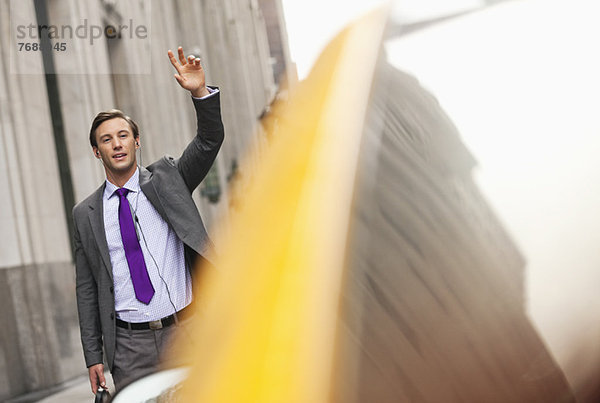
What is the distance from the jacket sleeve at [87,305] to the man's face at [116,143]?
15.3 inches

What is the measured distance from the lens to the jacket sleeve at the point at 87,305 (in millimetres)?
2812

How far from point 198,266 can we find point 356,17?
1.27 meters

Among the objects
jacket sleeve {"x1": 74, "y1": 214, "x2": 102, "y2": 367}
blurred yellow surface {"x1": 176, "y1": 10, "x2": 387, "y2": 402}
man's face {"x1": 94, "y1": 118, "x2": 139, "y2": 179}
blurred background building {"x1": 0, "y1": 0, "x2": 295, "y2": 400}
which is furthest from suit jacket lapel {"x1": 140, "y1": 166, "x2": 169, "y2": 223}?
blurred yellow surface {"x1": 176, "y1": 10, "x2": 387, "y2": 402}

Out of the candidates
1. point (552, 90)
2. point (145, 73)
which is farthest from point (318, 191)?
point (145, 73)

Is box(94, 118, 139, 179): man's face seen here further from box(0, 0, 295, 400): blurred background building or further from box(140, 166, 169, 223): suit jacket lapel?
box(0, 0, 295, 400): blurred background building

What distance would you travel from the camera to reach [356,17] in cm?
177

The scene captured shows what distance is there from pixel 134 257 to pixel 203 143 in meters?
0.56

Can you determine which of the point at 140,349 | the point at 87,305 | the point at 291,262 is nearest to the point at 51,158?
the point at 87,305

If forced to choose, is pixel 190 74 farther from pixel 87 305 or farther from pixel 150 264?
pixel 87 305

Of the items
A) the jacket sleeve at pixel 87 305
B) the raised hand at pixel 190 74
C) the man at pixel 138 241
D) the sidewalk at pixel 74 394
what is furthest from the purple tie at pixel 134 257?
the sidewalk at pixel 74 394

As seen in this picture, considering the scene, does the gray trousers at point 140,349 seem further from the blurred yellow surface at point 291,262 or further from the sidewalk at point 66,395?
the sidewalk at point 66,395

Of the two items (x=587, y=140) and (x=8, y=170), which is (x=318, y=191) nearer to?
(x=587, y=140)

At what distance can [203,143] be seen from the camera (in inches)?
110

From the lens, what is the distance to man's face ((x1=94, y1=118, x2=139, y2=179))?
8.48ft
